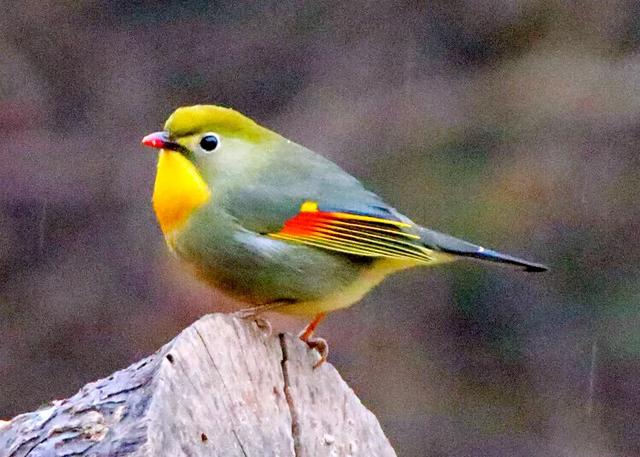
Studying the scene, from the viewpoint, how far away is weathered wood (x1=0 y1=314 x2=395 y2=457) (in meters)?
2.29

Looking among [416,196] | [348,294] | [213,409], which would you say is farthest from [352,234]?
[416,196]

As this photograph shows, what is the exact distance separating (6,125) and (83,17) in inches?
31.7

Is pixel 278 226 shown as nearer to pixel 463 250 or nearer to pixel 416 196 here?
pixel 463 250

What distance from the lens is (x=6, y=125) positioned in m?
7.29

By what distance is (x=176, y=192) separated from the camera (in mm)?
3199

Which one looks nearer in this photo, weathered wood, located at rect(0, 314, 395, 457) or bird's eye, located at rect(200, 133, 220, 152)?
weathered wood, located at rect(0, 314, 395, 457)

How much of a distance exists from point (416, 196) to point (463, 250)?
353cm

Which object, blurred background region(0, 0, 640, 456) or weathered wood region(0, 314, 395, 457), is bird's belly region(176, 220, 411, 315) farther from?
blurred background region(0, 0, 640, 456)

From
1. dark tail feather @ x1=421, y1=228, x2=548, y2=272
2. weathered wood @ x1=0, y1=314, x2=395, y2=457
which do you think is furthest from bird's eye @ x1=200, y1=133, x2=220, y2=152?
weathered wood @ x1=0, y1=314, x2=395, y2=457

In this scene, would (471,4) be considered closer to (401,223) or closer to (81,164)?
(81,164)

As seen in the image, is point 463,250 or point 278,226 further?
point 463,250

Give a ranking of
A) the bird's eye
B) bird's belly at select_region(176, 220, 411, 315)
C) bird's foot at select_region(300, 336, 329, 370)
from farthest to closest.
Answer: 1. the bird's eye
2. bird's belly at select_region(176, 220, 411, 315)
3. bird's foot at select_region(300, 336, 329, 370)

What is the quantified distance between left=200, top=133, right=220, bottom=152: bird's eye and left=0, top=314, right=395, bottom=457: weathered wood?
679 mm

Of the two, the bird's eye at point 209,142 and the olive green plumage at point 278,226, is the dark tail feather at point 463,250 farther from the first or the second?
the bird's eye at point 209,142
